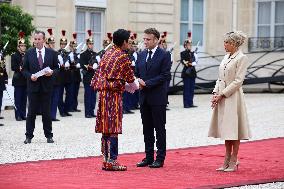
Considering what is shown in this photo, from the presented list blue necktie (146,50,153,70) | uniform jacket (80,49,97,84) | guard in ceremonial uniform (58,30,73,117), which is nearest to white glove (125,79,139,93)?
blue necktie (146,50,153,70)

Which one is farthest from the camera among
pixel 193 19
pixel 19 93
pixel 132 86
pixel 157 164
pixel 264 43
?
pixel 264 43

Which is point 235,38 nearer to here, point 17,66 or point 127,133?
point 127,133

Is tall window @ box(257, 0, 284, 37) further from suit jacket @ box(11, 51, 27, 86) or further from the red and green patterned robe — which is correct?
the red and green patterned robe

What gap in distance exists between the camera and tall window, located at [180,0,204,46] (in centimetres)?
3219

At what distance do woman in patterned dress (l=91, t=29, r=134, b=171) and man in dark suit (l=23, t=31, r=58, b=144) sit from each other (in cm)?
352

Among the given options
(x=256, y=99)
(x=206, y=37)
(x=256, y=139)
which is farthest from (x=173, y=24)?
(x=256, y=139)

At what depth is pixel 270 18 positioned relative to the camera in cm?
3403

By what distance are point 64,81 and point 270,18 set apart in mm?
13515

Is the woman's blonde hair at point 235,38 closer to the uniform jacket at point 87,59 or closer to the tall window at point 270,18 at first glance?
the uniform jacket at point 87,59


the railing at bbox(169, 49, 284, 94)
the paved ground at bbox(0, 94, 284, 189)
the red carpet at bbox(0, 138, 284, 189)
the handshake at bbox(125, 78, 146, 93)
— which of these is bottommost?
the paved ground at bbox(0, 94, 284, 189)

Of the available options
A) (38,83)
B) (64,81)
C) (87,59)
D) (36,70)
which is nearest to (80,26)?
(64,81)

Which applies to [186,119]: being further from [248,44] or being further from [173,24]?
[248,44]

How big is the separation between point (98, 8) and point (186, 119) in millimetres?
9102

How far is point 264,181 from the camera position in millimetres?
11266
